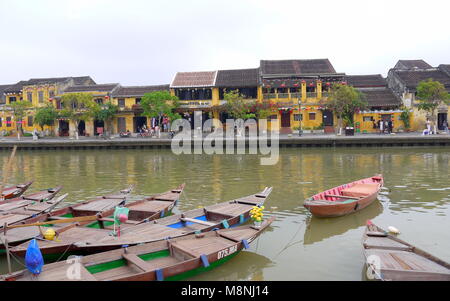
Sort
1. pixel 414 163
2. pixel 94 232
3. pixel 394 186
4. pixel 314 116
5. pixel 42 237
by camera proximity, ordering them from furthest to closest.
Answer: pixel 314 116 → pixel 414 163 → pixel 394 186 → pixel 94 232 → pixel 42 237

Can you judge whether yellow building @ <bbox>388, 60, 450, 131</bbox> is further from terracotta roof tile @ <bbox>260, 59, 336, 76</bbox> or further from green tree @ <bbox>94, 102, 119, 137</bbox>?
green tree @ <bbox>94, 102, 119, 137</bbox>

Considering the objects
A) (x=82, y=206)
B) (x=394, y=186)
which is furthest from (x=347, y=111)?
(x=82, y=206)

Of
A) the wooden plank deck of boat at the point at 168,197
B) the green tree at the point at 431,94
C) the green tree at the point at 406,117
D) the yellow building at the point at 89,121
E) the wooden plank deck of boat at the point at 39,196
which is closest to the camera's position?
the wooden plank deck of boat at the point at 168,197

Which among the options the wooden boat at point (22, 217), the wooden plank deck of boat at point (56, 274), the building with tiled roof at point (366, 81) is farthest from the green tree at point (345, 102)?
the wooden plank deck of boat at point (56, 274)

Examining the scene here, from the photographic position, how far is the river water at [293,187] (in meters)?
7.08

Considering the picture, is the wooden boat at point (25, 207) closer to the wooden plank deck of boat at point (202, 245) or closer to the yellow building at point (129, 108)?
the wooden plank deck of boat at point (202, 245)

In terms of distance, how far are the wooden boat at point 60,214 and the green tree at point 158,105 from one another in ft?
68.3

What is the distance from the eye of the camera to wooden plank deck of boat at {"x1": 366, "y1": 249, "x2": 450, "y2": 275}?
5469mm

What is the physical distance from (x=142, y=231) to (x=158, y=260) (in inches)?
43.0

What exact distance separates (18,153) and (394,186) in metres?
27.3

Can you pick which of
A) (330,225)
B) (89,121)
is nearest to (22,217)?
(330,225)

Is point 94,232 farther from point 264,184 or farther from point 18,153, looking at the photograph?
point 18,153

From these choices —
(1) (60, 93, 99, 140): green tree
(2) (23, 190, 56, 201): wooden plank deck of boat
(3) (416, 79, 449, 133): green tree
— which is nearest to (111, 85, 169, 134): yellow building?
(1) (60, 93, 99, 140): green tree
